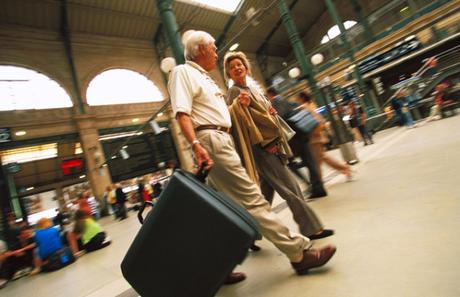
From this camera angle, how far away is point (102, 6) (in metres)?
11.5

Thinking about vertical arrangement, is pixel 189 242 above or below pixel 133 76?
below

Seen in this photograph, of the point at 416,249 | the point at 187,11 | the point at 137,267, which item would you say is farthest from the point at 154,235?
the point at 187,11

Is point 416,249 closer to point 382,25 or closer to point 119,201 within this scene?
point 119,201

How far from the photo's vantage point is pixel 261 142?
1919mm

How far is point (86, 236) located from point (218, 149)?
4.70 meters

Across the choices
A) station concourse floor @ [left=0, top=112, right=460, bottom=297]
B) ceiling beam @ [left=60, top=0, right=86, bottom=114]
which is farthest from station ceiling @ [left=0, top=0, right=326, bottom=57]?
station concourse floor @ [left=0, top=112, right=460, bottom=297]

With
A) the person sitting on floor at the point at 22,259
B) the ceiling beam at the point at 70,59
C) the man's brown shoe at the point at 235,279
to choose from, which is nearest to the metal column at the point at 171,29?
the man's brown shoe at the point at 235,279

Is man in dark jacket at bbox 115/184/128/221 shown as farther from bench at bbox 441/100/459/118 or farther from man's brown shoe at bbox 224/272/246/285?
bench at bbox 441/100/459/118

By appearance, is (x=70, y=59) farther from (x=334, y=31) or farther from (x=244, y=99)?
(x=334, y=31)

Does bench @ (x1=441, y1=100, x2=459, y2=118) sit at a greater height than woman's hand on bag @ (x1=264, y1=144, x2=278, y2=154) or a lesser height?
lesser

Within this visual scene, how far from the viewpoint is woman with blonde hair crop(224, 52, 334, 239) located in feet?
6.10

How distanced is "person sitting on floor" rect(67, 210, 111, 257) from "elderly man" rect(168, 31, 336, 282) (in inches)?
163

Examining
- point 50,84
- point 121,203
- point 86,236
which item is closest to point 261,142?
point 86,236

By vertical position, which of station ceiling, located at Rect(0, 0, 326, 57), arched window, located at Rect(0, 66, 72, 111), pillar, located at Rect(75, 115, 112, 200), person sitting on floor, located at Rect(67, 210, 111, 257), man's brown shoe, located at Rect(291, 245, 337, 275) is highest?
station ceiling, located at Rect(0, 0, 326, 57)
